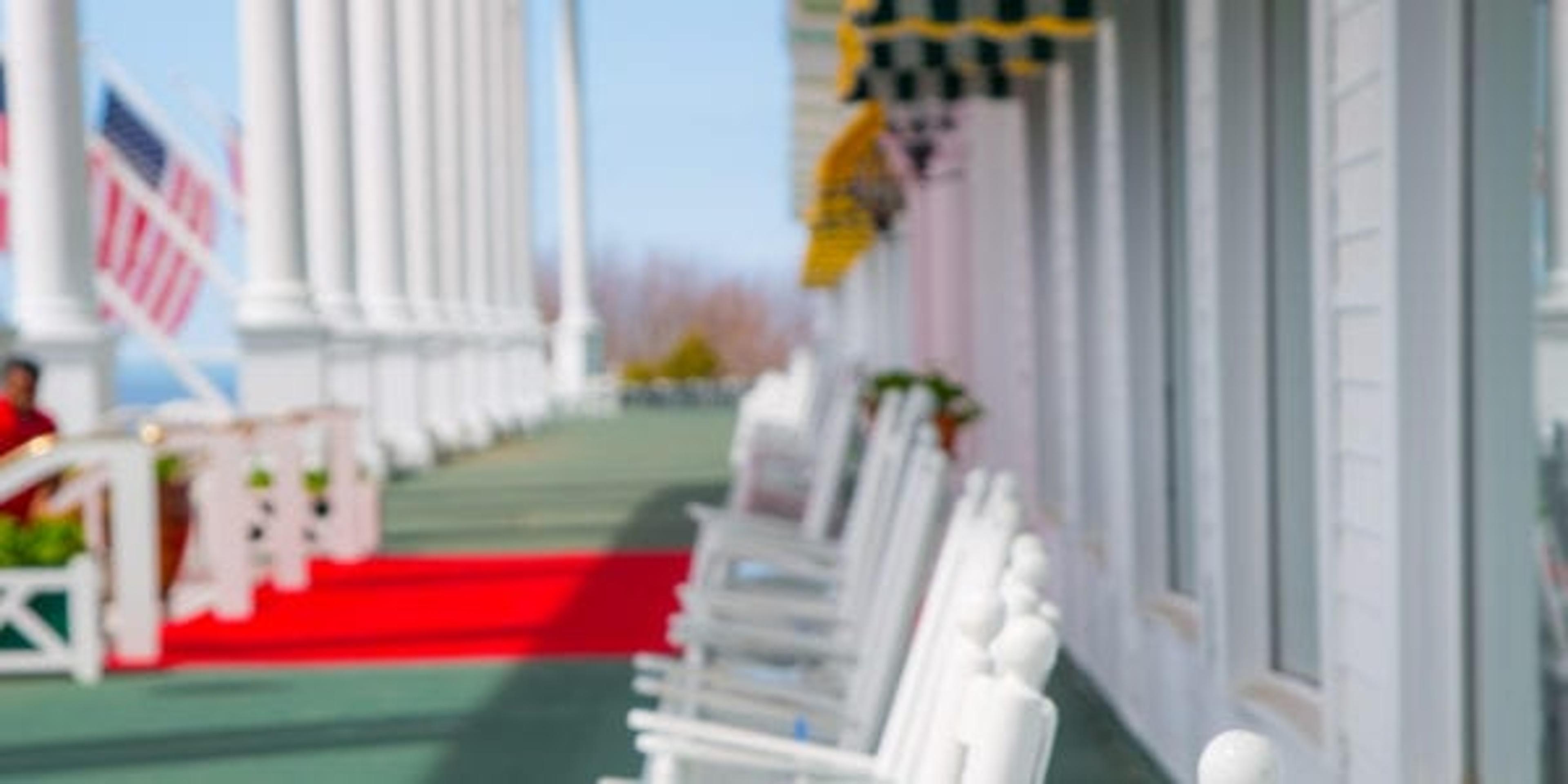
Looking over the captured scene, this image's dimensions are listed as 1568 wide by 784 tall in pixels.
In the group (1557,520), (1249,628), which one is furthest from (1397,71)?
(1249,628)

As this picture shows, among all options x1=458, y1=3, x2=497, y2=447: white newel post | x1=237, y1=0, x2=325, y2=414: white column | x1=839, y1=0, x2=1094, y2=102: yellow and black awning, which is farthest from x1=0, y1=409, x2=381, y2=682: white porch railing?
x1=458, y1=3, x2=497, y2=447: white newel post

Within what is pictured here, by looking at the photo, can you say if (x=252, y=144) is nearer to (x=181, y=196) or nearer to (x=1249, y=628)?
(x=181, y=196)

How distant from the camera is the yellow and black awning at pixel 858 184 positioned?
13781 mm

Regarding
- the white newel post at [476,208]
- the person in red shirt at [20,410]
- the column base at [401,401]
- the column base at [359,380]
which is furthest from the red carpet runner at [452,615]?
the white newel post at [476,208]

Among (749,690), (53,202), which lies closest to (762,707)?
(749,690)

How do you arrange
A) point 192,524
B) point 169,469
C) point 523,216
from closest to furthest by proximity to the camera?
point 169,469 < point 192,524 < point 523,216

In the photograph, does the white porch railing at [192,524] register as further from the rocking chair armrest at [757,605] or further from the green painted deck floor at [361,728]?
the rocking chair armrest at [757,605]

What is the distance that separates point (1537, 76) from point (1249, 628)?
185 cm

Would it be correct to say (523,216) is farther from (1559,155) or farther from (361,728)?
(1559,155)

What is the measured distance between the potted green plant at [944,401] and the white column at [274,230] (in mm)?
3653

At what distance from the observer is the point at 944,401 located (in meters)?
8.83

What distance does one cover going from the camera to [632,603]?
8.02m

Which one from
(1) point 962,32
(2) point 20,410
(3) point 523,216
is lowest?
(2) point 20,410

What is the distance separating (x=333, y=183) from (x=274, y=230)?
2.44 metres
